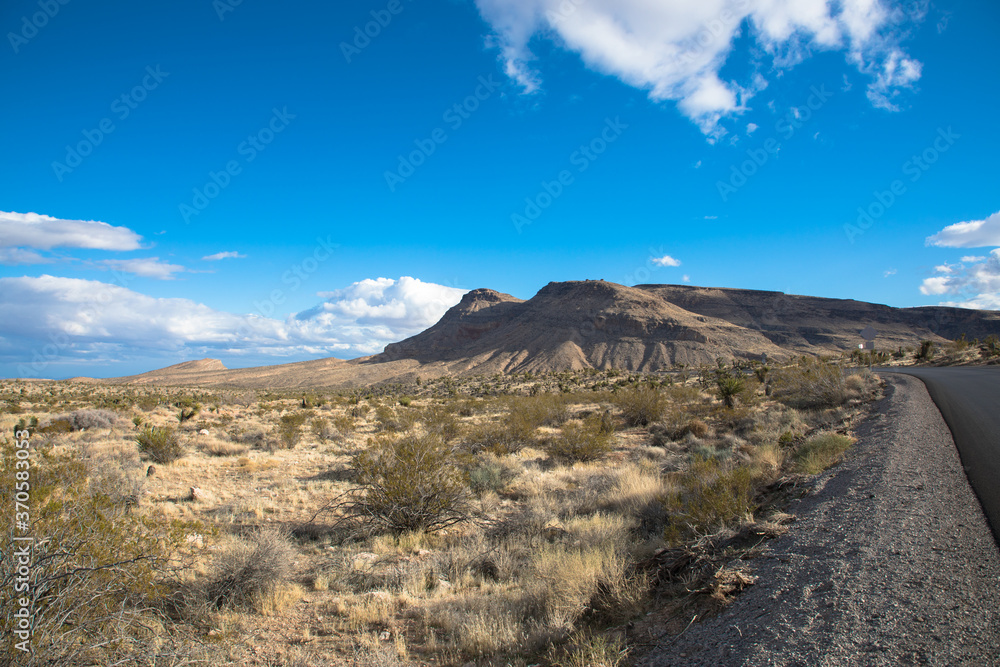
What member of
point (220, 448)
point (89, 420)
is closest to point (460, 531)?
point (220, 448)

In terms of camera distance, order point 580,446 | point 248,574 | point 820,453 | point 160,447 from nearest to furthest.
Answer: point 248,574
point 820,453
point 160,447
point 580,446

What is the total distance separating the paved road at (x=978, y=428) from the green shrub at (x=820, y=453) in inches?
71.7

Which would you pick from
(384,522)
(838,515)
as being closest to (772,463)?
(838,515)

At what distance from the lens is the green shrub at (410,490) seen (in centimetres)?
825

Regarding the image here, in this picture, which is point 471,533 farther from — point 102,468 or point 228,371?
point 228,371

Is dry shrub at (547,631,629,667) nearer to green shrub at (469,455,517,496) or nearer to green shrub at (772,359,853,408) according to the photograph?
green shrub at (469,455,517,496)

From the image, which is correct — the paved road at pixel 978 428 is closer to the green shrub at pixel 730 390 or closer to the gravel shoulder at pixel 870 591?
the gravel shoulder at pixel 870 591

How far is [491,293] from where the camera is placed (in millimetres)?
132500

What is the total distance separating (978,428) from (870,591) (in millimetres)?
10127

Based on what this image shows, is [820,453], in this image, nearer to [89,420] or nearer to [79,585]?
[79,585]

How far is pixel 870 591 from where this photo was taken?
3.85 metres

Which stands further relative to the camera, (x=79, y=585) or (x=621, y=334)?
(x=621, y=334)

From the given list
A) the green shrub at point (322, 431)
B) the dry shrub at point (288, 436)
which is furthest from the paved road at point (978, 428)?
the green shrub at point (322, 431)

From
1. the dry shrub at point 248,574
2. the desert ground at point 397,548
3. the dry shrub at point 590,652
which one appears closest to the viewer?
the dry shrub at point 590,652
